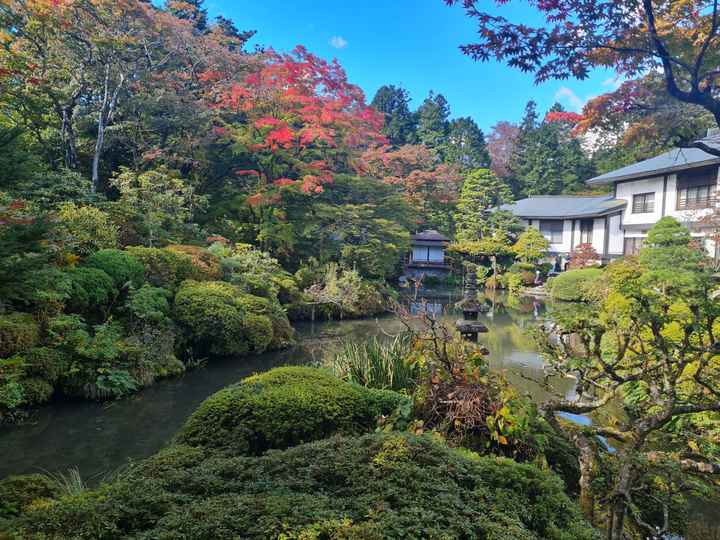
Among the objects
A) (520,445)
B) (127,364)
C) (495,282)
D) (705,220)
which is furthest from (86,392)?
(495,282)

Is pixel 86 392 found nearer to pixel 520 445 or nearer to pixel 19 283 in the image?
pixel 19 283

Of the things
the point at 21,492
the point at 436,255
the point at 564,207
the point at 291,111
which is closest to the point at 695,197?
the point at 564,207

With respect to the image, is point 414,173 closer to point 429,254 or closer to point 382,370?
point 429,254

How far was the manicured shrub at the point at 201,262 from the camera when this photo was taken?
9.70 meters

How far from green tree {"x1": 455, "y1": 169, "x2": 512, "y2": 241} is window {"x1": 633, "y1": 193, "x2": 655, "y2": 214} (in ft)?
23.0

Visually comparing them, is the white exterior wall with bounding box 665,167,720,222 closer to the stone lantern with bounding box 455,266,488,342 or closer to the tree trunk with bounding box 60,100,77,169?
the stone lantern with bounding box 455,266,488,342

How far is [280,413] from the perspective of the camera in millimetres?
3680

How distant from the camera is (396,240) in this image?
55.5 feet

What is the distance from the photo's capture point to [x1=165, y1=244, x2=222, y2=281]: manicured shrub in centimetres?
970

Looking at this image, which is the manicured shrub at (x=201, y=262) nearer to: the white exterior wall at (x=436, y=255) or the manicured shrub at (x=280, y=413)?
the manicured shrub at (x=280, y=413)

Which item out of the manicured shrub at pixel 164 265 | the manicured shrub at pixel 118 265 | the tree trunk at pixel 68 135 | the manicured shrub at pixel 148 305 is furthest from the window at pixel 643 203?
the tree trunk at pixel 68 135

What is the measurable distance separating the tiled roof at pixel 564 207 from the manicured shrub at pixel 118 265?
2072 cm

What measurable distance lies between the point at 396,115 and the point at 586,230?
57.8 ft

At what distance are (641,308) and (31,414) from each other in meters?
6.82
